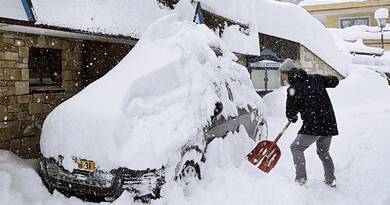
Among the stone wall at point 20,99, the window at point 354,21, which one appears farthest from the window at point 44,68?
the window at point 354,21

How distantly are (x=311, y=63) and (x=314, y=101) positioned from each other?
34.4 ft

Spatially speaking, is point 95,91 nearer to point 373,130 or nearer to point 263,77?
point 373,130

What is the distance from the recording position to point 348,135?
8781 millimetres

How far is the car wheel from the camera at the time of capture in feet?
15.4

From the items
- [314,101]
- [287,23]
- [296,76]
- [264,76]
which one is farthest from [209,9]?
[264,76]

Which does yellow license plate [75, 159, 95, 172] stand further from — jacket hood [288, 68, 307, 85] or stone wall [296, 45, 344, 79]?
stone wall [296, 45, 344, 79]

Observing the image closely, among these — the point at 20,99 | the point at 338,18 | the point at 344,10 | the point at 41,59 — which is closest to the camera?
the point at 20,99

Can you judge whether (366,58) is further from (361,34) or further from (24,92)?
(24,92)

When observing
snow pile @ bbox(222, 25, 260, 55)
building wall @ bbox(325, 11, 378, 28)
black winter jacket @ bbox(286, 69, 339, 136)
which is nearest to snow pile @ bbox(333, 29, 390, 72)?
snow pile @ bbox(222, 25, 260, 55)

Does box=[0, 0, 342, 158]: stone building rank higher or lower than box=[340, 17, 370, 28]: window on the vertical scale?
lower

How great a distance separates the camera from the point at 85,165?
441cm

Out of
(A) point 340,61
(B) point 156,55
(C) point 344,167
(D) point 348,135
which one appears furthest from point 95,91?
(A) point 340,61

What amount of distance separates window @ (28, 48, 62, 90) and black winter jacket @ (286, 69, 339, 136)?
4360 mm

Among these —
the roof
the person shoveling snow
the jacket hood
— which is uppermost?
the roof
